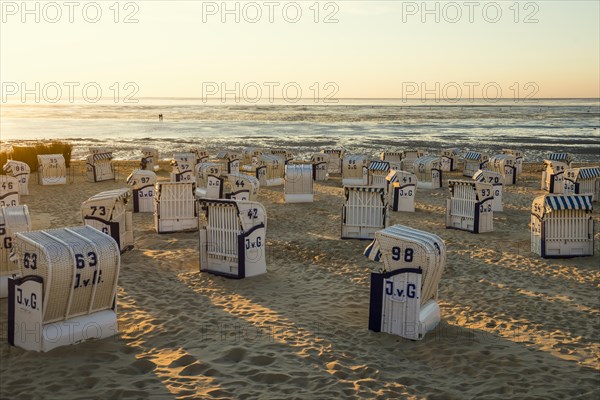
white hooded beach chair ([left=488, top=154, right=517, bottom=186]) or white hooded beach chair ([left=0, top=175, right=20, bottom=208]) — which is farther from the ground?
white hooded beach chair ([left=488, top=154, right=517, bottom=186])

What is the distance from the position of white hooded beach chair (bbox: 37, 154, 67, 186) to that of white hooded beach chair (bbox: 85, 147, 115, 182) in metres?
1.71

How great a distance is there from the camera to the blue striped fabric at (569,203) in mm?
16219

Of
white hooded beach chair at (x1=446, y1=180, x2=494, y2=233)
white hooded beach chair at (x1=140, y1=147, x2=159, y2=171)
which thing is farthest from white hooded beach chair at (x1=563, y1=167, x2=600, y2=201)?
white hooded beach chair at (x1=140, y1=147, x2=159, y2=171)

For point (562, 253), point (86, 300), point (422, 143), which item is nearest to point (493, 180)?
point (562, 253)

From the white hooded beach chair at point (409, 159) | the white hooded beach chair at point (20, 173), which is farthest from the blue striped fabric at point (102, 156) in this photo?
the white hooded beach chair at point (409, 159)

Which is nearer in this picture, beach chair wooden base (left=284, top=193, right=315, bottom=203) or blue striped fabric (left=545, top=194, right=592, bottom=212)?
blue striped fabric (left=545, top=194, right=592, bottom=212)

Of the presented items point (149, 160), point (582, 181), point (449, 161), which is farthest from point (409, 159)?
point (149, 160)

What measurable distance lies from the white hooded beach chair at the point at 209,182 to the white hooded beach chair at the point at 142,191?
2.29 meters

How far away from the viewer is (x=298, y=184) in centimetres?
2558

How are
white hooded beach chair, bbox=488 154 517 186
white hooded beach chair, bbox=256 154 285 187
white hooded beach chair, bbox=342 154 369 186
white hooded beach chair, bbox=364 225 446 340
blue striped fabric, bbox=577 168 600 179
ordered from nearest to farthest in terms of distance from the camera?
white hooded beach chair, bbox=364 225 446 340
blue striped fabric, bbox=577 168 600 179
white hooded beach chair, bbox=256 154 285 187
white hooded beach chair, bbox=342 154 369 186
white hooded beach chair, bbox=488 154 517 186

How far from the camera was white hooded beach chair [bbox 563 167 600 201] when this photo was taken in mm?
25641

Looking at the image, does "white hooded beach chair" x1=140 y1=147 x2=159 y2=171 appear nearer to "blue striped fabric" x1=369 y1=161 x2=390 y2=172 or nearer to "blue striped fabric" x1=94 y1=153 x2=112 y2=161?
"blue striped fabric" x1=94 y1=153 x2=112 y2=161

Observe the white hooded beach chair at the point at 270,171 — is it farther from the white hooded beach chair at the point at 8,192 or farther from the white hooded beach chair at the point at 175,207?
the white hooded beach chair at the point at 8,192

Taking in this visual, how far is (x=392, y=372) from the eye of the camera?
902 cm
